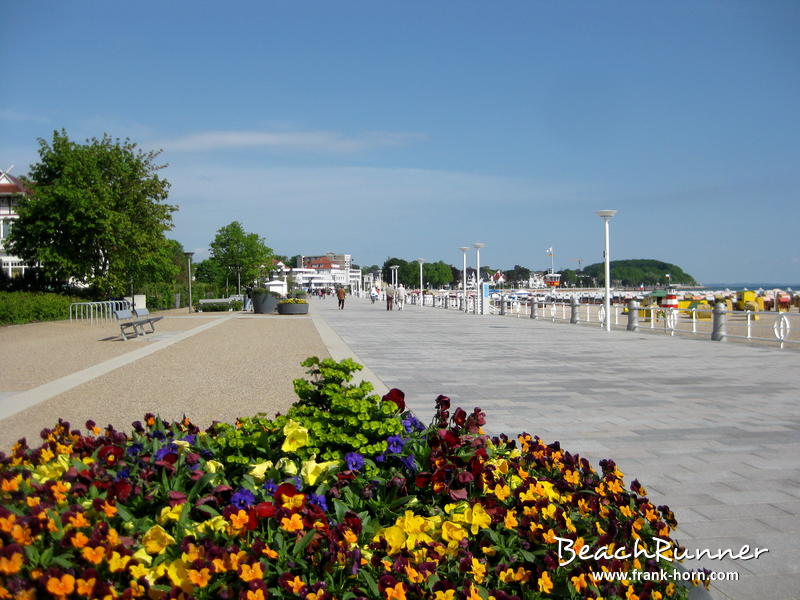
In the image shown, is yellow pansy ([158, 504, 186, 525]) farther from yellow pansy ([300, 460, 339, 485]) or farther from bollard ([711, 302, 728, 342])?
bollard ([711, 302, 728, 342])

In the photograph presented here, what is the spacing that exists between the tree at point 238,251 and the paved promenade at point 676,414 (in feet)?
204

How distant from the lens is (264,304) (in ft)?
117

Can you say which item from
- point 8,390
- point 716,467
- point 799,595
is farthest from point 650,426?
point 8,390

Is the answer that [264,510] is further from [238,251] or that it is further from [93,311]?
[238,251]

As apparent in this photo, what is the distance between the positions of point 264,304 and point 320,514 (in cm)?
3375

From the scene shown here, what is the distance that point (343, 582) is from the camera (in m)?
2.45

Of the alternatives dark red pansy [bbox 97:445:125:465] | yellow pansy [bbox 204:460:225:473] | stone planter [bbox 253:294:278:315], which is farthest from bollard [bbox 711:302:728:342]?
stone planter [bbox 253:294:278:315]

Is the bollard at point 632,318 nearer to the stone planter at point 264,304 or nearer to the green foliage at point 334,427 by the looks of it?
the green foliage at point 334,427

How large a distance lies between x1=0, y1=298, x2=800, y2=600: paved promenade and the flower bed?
920mm

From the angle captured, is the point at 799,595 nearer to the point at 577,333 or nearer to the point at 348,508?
the point at 348,508

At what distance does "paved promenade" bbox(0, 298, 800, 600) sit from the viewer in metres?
4.31

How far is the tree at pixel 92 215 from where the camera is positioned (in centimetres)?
2870

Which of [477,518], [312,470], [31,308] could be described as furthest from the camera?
[31,308]

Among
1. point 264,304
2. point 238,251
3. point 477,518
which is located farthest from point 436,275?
point 477,518
